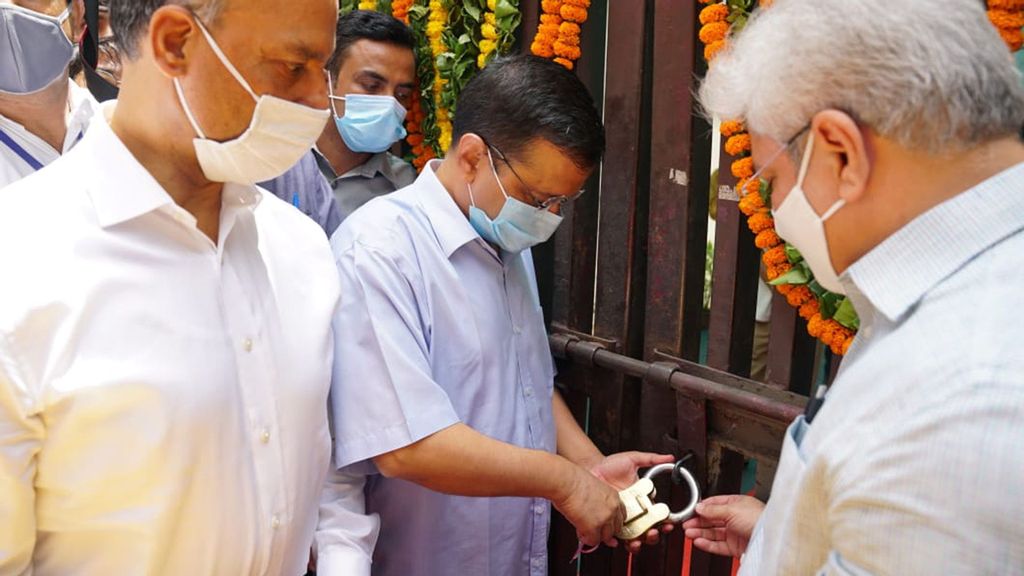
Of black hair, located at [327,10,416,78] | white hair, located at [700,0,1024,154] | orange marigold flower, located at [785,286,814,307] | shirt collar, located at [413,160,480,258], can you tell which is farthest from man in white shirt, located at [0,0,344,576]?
black hair, located at [327,10,416,78]

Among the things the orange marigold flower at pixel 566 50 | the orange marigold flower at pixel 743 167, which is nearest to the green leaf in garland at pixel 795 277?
the orange marigold flower at pixel 743 167

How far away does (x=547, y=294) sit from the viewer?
2.89 meters

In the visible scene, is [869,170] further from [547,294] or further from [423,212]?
[547,294]

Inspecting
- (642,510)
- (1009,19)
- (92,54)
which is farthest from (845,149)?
(92,54)

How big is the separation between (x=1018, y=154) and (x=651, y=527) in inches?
50.7

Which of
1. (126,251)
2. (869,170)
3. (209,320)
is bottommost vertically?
(209,320)

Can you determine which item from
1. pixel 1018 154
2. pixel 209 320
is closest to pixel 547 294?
pixel 209 320

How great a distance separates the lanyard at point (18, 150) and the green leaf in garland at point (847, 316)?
2111 mm

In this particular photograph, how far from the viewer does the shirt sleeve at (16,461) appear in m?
1.02

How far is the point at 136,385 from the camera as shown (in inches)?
44.2

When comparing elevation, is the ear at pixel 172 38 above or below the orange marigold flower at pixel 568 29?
below

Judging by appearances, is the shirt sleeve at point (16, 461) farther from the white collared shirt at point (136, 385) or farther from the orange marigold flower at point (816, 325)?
the orange marigold flower at point (816, 325)

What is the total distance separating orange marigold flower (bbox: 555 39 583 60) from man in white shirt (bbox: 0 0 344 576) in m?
1.31

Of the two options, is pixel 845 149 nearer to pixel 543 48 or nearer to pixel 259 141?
pixel 259 141
